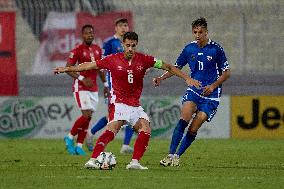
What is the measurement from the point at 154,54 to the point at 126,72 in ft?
30.9

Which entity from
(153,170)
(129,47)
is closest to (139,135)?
(153,170)

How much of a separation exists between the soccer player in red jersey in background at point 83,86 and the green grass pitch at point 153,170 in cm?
33

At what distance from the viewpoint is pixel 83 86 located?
55.4 feet

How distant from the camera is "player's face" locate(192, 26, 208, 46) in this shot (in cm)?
1307

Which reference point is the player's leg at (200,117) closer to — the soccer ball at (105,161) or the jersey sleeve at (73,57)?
the soccer ball at (105,161)

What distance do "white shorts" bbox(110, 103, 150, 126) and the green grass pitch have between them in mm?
604

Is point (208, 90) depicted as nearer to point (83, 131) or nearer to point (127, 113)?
point (127, 113)

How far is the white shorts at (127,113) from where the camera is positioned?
12.2 metres

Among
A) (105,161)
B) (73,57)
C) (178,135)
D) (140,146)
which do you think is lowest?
(105,161)

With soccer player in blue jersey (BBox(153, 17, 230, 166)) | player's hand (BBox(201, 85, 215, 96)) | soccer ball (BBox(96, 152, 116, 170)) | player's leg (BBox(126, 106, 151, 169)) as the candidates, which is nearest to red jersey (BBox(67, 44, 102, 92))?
soccer player in blue jersey (BBox(153, 17, 230, 166))

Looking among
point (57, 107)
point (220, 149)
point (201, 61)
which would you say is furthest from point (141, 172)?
point (57, 107)

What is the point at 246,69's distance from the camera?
21.7 m

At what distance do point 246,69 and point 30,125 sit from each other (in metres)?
4.73

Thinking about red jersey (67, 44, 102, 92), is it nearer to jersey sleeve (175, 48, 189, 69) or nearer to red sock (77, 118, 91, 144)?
red sock (77, 118, 91, 144)
